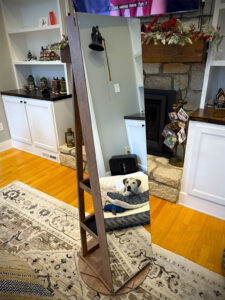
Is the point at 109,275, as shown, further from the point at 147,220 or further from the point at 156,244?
the point at 156,244

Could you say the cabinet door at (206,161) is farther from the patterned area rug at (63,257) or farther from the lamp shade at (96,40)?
the lamp shade at (96,40)

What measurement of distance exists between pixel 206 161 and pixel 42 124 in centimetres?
199

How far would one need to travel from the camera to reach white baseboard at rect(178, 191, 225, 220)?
1818 millimetres

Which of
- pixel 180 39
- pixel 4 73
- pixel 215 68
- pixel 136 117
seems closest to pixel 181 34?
pixel 180 39

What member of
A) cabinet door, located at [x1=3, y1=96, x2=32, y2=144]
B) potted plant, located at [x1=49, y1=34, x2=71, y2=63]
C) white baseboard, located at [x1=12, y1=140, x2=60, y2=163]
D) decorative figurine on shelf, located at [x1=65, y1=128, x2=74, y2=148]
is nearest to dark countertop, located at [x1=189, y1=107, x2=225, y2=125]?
potted plant, located at [x1=49, y1=34, x2=71, y2=63]

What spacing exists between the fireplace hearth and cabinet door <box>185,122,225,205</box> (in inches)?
19.9

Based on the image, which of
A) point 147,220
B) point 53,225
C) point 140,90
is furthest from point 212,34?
point 53,225

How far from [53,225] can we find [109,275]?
2.55 ft

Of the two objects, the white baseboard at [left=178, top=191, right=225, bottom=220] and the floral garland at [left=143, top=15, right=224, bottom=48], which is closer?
the floral garland at [left=143, top=15, right=224, bottom=48]

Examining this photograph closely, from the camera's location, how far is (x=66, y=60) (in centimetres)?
229

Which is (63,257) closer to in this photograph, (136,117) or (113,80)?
(136,117)

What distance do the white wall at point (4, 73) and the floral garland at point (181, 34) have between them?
2.21 meters

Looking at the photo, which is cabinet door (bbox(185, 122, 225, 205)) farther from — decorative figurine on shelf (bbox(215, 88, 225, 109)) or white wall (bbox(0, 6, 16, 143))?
white wall (bbox(0, 6, 16, 143))

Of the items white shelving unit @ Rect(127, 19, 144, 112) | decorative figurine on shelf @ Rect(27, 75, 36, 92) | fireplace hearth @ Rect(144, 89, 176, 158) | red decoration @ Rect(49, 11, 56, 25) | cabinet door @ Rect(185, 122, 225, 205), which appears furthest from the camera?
decorative figurine on shelf @ Rect(27, 75, 36, 92)
